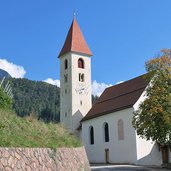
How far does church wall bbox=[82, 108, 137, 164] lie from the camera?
38.6 m

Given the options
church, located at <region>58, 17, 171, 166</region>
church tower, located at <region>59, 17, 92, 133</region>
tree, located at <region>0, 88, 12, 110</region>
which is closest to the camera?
tree, located at <region>0, 88, 12, 110</region>

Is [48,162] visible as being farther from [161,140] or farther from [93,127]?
[93,127]

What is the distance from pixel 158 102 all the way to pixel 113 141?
17650 millimetres

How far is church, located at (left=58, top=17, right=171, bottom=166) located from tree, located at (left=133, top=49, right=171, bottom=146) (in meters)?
11.4

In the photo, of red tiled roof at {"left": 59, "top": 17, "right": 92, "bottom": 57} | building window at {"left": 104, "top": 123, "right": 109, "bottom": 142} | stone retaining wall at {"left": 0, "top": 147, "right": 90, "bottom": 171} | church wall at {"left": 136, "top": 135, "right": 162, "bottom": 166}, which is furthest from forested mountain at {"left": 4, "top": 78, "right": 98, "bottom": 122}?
stone retaining wall at {"left": 0, "top": 147, "right": 90, "bottom": 171}

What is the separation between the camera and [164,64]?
26.2m

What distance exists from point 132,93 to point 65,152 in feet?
88.7

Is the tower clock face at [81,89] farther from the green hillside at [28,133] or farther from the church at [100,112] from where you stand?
the green hillside at [28,133]

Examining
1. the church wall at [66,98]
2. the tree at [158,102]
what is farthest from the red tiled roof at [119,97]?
the tree at [158,102]

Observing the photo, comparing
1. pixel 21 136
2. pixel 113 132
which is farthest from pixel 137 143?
pixel 21 136

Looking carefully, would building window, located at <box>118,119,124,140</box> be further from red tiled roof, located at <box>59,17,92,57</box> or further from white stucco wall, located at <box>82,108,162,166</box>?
red tiled roof, located at <box>59,17,92,57</box>

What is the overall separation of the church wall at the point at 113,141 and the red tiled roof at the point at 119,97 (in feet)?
2.46

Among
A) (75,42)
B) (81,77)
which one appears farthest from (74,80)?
(75,42)

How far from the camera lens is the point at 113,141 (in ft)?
138
